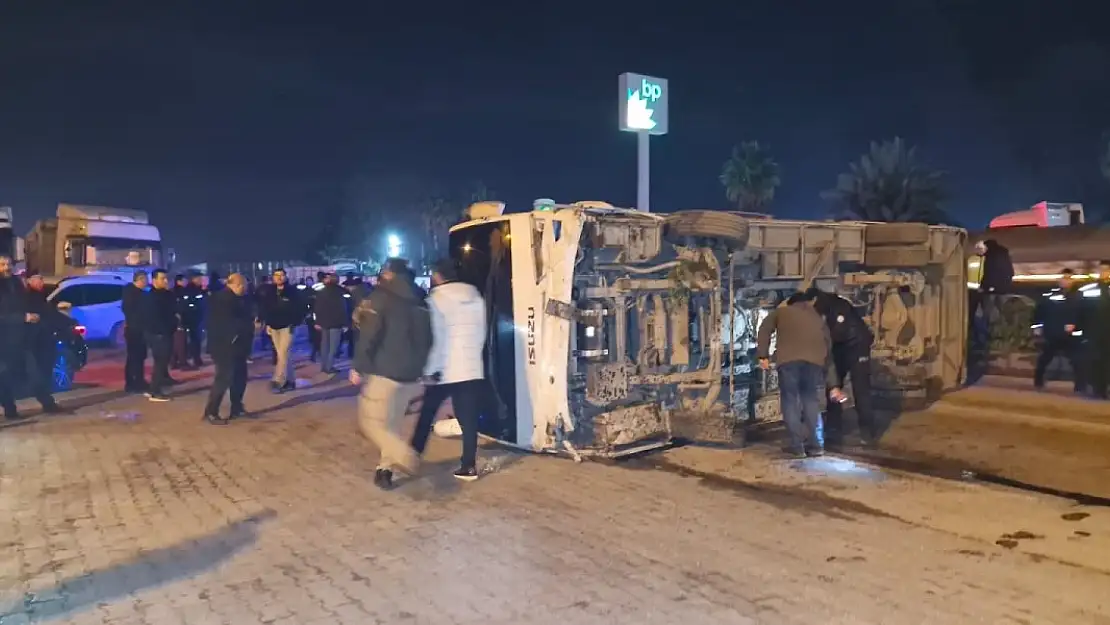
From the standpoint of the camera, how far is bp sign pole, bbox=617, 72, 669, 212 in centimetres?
1703

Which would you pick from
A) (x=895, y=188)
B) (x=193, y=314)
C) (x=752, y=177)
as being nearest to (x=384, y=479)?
(x=193, y=314)

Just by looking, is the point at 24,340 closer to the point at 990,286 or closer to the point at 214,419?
the point at 214,419

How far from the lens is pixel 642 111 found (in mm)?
17234

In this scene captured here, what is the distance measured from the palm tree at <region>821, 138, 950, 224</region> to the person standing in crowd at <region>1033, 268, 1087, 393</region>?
27.8 m

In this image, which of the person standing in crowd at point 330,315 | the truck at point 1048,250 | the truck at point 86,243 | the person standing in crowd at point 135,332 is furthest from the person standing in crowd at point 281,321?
the truck at point 86,243

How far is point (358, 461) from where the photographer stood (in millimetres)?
8250

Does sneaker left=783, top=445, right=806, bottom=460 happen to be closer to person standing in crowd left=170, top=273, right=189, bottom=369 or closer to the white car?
person standing in crowd left=170, top=273, right=189, bottom=369

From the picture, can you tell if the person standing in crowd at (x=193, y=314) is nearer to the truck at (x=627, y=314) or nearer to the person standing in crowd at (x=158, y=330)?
the person standing in crowd at (x=158, y=330)

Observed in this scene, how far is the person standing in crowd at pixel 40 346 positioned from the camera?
10828 millimetres

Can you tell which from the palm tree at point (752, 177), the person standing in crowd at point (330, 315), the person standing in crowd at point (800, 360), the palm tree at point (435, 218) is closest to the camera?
the person standing in crowd at point (800, 360)

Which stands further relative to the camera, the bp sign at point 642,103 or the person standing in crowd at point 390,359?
the bp sign at point 642,103

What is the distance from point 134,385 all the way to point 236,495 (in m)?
6.83

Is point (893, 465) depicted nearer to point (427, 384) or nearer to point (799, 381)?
point (799, 381)

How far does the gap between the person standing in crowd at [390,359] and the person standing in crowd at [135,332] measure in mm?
6480
